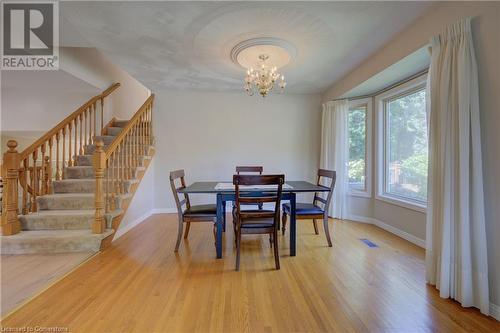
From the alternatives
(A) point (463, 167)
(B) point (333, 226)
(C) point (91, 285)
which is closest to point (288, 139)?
(B) point (333, 226)

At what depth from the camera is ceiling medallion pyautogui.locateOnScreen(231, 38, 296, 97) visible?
2.55 metres

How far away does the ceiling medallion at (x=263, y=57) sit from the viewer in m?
2.55

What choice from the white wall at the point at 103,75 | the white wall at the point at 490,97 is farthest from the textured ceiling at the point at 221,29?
the white wall at the point at 103,75

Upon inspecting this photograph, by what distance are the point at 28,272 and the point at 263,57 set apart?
3.35 m

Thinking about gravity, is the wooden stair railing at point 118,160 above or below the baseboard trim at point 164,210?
above

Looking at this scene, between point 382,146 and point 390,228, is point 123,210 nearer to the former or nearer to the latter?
point 390,228

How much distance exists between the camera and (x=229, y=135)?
4645mm

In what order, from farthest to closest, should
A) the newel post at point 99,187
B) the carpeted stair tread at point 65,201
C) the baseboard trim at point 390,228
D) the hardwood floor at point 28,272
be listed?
the carpeted stair tread at point 65,201
the baseboard trim at point 390,228
the newel post at point 99,187
the hardwood floor at point 28,272

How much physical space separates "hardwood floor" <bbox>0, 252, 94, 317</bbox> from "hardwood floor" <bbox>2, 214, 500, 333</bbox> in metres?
0.12

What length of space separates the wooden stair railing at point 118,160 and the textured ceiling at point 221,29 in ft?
3.31

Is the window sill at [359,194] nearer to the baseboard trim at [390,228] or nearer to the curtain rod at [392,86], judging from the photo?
the baseboard trim at [390,228]

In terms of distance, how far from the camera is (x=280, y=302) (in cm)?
171

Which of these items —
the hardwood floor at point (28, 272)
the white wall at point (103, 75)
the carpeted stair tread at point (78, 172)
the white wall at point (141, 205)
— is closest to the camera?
the hardwood floor at point (28, 272)

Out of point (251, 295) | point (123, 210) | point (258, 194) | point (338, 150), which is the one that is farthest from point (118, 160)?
point (338, 150)
